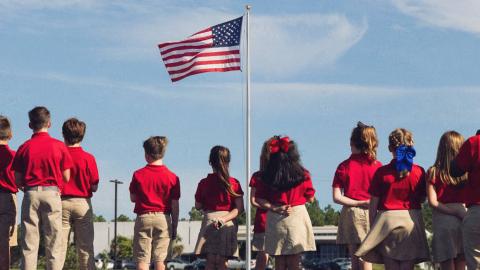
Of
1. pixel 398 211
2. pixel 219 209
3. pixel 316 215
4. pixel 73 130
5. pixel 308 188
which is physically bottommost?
pixel 398 211

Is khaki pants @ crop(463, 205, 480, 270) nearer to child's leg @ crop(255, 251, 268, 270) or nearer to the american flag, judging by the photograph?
child's leg @ crop(255, 251, 268, 270)

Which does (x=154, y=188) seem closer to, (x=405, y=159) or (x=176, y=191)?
(x=176, y=191)

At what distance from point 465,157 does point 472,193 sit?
1.42 ft

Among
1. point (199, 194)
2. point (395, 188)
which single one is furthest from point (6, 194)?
point (395, 188)

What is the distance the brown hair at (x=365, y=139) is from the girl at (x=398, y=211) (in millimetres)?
870

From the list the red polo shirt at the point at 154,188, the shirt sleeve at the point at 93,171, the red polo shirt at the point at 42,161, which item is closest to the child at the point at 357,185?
the red polo shirt at the point at 154,188

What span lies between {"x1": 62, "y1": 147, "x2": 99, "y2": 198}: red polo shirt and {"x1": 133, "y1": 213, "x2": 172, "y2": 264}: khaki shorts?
82cm

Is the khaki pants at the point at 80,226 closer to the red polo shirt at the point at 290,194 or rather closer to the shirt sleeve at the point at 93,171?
the shirt sleeve at the point at 93,171

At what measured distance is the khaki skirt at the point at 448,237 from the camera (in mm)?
11297

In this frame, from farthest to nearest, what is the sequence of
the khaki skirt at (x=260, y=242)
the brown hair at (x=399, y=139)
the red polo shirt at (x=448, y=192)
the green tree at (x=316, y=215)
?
1. the green tree at (x=316, y=215)
2. the khaki skirt at (x=260, y=242)
3. the brown hair at (x=399, y=139)
4. the red polo shirt at (x=448, y=192)

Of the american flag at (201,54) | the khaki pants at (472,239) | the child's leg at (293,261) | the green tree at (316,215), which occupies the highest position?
the green tree at (316,215)

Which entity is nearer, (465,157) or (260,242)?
(465,157)

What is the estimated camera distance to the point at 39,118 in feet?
39.5

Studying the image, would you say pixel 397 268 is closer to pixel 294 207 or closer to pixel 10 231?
pixel 294 207
